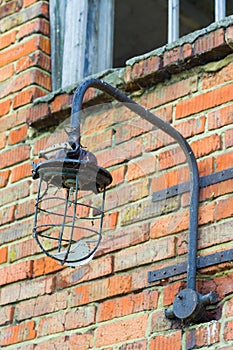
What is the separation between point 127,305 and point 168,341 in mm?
228

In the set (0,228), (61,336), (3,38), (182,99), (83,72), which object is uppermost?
(3,38)

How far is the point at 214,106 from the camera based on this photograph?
9.90ft

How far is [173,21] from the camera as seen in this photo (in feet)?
11.2

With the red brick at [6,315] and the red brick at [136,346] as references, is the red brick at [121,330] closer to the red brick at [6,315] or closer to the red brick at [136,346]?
the red brick at [136,346]

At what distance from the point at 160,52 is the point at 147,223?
62 centimetres

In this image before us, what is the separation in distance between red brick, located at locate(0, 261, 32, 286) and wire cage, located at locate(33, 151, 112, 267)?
46 cm

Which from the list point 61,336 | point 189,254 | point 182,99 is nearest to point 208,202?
point 189,254

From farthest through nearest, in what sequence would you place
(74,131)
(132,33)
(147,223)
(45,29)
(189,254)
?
(132,33) < (45,29) < (147,223) < (189,254) < (74,131)

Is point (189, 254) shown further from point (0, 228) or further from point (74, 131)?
point (0, 228)

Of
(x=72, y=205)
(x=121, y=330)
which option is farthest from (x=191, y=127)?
(x=121, y=330)

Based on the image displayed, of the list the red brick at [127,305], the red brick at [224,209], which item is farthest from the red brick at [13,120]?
the red brick at [224,209]

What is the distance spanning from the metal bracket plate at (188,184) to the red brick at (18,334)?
649mm

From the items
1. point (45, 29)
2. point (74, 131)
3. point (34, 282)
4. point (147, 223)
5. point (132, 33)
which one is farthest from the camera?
point (132, 33)

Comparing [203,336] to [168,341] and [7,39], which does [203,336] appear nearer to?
[168,341]
